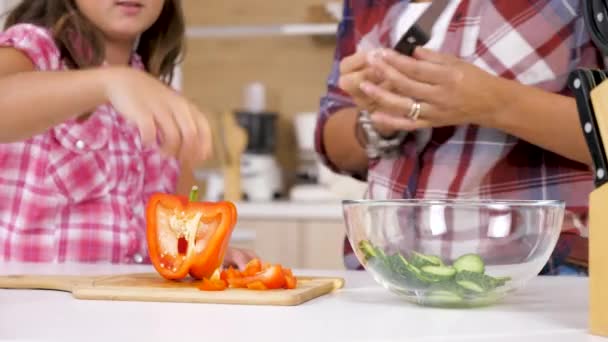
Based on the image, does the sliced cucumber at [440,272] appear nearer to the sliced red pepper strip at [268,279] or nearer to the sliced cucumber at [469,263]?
the sliced cucumber at [469,263]

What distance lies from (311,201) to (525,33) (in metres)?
1.86

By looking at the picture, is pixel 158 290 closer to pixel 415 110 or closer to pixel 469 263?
pixel 469 263

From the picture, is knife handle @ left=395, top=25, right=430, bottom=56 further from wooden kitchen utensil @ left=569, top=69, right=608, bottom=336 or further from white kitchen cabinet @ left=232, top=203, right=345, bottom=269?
white kitchen cabinet @ left=232, top=203, right=345, bottom=269

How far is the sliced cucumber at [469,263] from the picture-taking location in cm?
80

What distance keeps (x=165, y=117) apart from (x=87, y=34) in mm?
855

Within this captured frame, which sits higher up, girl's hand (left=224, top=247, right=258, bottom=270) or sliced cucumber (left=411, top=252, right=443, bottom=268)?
sliced cucumber (left=411, top=252, right=443, bottom=268)

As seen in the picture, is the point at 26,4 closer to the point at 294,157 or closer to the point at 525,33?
the point at 525,33

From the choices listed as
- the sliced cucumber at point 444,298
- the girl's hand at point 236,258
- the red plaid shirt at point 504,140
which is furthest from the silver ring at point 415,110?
the sliced cucumber at point 444,298

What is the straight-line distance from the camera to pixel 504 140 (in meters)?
1.43

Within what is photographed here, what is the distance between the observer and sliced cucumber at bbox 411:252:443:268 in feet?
2.64

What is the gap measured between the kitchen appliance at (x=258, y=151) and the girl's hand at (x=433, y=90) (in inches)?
81.4

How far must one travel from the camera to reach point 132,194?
5.86ft

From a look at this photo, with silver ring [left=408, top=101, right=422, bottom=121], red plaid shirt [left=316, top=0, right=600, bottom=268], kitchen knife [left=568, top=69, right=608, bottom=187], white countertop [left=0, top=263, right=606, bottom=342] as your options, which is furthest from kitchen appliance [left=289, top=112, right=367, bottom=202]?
kitchen knife [left=568, top=69, right=608, bottom=187]

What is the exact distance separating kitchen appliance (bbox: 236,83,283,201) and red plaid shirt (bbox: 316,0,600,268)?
6.44 feet
